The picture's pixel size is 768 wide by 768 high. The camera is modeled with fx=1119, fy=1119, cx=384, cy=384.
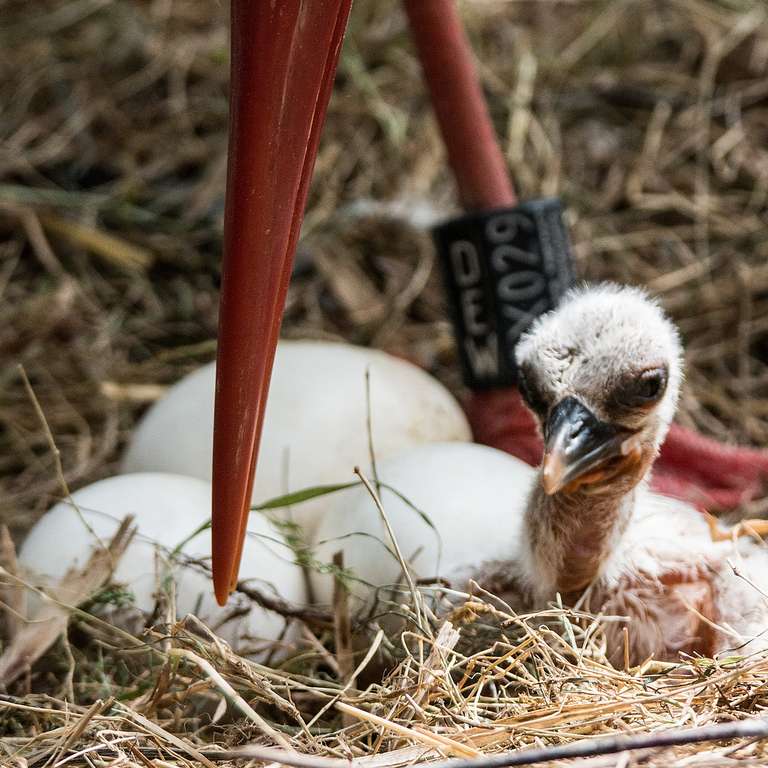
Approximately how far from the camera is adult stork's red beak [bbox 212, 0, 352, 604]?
1058mm

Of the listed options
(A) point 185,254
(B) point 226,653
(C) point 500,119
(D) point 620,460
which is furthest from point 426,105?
(B) point 226,653

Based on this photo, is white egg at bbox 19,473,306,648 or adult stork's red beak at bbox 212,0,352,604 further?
white egg at bbox 19,473,306,648

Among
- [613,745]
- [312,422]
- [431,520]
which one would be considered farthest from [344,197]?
[613,745]

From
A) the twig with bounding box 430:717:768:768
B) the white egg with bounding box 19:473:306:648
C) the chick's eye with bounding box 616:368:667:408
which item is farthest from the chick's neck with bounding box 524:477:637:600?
the twig with bounding box 430:717:768:768

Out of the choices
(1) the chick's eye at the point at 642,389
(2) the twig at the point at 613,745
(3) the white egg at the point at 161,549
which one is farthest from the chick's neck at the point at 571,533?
(2) the twig at the point at 613,745

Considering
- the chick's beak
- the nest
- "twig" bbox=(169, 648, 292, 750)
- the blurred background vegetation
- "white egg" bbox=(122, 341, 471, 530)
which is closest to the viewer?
"twig" bbox=(169, 648, 292, 750)

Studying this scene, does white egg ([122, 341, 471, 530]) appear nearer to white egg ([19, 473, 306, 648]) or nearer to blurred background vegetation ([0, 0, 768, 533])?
white egg ([19, 473, 306, 648])

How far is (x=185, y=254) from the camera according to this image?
2406mm

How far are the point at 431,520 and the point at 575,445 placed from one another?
0.29 m

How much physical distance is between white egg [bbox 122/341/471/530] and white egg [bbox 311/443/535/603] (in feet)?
0.31

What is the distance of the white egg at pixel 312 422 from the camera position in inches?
62.8

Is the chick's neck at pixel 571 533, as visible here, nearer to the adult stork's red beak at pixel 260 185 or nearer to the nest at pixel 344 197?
the nest at pixel 344 197

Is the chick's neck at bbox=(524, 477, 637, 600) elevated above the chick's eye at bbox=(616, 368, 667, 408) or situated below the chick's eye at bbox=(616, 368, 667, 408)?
below

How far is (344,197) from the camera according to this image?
8.31 feet
